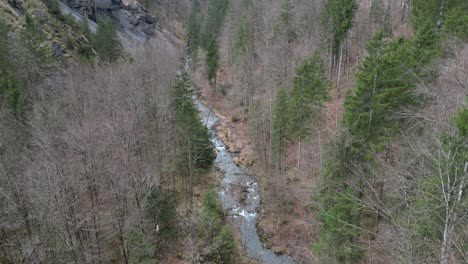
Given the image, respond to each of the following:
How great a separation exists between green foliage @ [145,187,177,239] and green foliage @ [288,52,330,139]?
12436 millimetres

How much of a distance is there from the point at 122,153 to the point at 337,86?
2421cm

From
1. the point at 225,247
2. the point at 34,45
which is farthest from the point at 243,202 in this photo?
the point at 34,45

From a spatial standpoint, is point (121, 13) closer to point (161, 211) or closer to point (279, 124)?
point (279, 124)

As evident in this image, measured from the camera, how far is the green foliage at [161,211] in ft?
72.4

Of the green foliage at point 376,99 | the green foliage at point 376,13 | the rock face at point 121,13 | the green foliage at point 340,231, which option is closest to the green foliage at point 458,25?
the green foliage at point 376,99

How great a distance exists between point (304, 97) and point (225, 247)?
13965 millimetres

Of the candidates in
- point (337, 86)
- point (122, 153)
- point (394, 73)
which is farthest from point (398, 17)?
point (122, 153)

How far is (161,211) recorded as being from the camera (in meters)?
23.1

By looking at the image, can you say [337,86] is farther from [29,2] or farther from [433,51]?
[29,2]

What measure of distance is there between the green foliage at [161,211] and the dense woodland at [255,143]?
0.11 m

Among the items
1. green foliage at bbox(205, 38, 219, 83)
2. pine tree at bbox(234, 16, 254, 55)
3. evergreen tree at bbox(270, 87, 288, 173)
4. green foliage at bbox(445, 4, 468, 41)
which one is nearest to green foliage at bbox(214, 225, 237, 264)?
evergreen tree at bbox(270, 87, 288, 173)

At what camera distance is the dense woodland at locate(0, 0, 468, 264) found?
13.0m

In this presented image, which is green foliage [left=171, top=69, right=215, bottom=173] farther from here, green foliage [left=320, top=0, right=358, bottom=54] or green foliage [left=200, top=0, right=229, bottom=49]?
green foliage [left=200, top=0, right=229, bottom=49]

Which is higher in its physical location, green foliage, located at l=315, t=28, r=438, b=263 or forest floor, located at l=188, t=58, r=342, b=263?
green foliage, located at l=315, t=28, r=438, b=263
